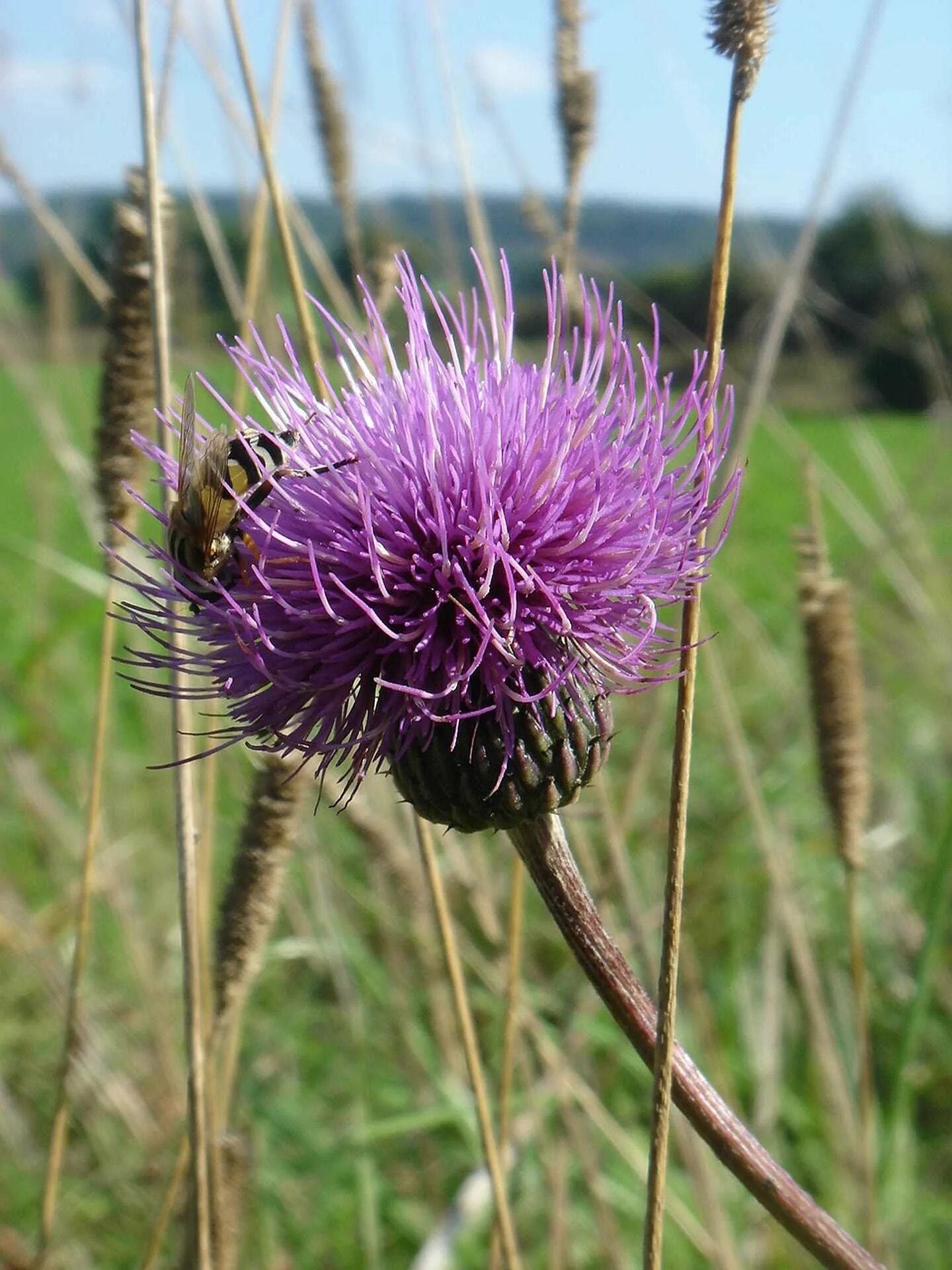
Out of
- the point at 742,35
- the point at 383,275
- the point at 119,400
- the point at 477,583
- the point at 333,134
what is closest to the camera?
the point at 742,35

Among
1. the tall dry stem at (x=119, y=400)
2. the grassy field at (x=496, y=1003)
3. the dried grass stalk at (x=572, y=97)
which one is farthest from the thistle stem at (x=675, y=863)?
the tall dry stem at (x=119, y=400)

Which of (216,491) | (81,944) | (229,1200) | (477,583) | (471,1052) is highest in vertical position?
(216,491)

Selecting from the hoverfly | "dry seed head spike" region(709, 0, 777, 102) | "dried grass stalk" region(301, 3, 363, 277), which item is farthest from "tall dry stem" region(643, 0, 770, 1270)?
"dried grass stalk" region(301, 3, 363, 277)

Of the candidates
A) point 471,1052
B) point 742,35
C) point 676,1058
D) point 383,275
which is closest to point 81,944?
point 471,1052

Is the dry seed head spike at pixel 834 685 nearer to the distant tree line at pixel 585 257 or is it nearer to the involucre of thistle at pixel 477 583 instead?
the involucre of thistle at pixel 477 583

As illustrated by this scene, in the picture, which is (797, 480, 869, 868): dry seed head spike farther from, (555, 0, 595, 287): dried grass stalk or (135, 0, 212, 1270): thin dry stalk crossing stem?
(135, 0, 212, 1270): thin dry stalk crossing stem

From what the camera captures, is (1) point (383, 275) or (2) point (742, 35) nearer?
(2) point (742, 35)

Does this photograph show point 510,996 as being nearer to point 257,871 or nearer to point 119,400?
point 257,871

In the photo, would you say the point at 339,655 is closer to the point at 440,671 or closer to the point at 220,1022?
the point at 440,671

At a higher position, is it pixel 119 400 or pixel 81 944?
pixel 119 400
